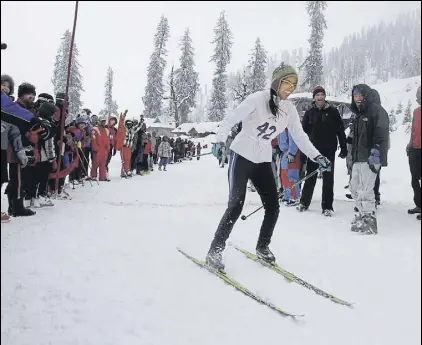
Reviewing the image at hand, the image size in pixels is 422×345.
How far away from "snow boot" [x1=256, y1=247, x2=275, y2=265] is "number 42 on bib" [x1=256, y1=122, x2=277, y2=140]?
1.13 m

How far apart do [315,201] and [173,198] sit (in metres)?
2.93

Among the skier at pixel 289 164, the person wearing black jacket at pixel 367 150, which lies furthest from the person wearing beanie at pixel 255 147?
the skier at pixel 289 164

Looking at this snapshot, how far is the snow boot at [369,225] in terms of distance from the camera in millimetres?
5188

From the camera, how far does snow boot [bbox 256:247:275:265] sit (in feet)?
12.5

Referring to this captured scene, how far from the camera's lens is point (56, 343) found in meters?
2.07

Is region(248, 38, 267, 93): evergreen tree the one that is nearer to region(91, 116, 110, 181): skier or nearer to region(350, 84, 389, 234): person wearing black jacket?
region(91, 116, 110, 181): skier

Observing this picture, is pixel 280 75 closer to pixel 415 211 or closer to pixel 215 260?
pixel 215 260

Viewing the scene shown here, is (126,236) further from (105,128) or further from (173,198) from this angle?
(105,128)

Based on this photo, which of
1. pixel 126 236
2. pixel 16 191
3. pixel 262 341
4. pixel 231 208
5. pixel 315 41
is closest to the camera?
pixel 262 341

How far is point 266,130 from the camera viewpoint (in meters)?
3.75

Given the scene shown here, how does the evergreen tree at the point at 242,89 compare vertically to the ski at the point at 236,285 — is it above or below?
above

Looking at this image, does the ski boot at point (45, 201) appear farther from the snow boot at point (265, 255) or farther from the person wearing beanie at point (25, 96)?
the snow boot at point (265, 255)

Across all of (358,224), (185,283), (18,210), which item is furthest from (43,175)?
(358,224)

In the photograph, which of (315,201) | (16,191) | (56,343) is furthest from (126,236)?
(315,201)
